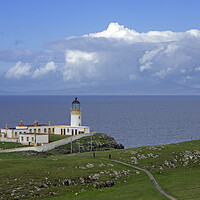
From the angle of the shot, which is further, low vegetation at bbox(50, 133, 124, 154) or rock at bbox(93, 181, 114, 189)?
low vegetation at bbox(50, 133, 124, 154)

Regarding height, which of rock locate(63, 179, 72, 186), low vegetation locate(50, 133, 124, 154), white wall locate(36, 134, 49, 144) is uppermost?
white wall locate(36, 134, 49, 144)

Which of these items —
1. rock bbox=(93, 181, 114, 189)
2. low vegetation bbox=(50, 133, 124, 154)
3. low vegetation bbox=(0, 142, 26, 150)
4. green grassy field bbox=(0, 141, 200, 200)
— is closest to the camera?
green grassy field bbox=(0, 141, 200, 200)

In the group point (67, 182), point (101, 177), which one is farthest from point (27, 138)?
point (67, 182)

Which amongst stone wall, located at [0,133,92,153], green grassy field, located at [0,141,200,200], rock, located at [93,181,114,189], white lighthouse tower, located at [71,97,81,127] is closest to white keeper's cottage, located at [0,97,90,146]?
white lighthouse tower, located at [71,97,81,127]

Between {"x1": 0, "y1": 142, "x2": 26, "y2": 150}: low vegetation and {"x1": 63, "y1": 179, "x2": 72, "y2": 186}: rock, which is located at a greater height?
{"x1": 0, "y1": 142, "x2": 26, "y2": 150}: low vegetation

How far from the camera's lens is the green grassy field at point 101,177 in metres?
52.5

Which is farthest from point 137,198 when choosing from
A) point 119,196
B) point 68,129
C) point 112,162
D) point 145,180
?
point 68,129

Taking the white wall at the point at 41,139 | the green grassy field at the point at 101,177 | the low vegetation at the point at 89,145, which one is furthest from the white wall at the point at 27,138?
the green grassy field at the point at 101,177

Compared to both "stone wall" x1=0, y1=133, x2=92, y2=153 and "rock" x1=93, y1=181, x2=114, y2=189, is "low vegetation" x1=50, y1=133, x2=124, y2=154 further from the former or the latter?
A: "rock" x1=93, y1=181, x2=114, y2=189

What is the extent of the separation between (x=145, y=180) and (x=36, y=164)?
19.8m

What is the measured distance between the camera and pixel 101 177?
61.2 m

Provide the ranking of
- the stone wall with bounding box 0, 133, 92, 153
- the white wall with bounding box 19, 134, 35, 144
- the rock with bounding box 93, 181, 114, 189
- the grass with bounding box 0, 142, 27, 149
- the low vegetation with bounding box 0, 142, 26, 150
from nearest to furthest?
1. the rock with bounding box 93, 181, 114, 189
2. the stone wall with bounding box 0, 133, 92, 153
3. the low vegetation with bounding box 0, 142, 26, 150
4. the grass with bounding box 0, 142, 27, 149
5. the white wall with bounding box 19, 134, 35, 144

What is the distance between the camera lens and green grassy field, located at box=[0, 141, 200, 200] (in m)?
52.5

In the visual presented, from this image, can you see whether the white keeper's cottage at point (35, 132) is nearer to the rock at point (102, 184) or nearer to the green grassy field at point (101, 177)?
the green grassy field at point (101, 177)
